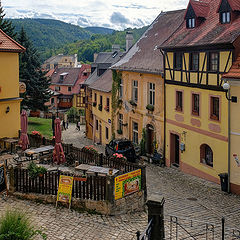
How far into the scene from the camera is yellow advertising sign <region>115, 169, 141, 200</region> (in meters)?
13.2

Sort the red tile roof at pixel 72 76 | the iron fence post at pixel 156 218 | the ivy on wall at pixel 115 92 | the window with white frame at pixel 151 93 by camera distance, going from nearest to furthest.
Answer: the iron fence post at pixel 156 218 < the window with white frame at pixel 151 93 < the ivy on wall at pixel 115 92 < the red tile roof at pixel 72 76

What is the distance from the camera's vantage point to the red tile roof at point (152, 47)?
27.1 metres

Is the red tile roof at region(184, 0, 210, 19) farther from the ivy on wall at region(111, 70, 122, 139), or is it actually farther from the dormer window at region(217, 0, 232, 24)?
the ivy on wall at region(111, 70, 122, 139)

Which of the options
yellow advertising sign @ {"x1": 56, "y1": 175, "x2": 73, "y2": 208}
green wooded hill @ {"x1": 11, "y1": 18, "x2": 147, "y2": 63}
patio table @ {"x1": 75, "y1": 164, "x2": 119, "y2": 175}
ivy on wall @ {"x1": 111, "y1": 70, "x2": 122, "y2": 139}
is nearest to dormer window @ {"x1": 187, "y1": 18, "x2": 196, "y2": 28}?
ivy on wall @ {"x1": 111, "y1": 70, "x2": 122, "y2": 139}

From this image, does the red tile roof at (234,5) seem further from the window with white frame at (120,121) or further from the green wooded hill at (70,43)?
the green wooded hill at (70,43)

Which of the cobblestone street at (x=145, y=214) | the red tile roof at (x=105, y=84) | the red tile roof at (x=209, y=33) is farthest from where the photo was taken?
the red tile roof at (x=105, y=84)

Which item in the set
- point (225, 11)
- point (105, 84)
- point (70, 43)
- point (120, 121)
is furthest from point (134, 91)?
point (70, 43)

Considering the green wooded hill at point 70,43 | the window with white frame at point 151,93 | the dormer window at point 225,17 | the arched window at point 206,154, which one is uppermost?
the green wooded hill at point 70,43

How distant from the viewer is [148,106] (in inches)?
1053

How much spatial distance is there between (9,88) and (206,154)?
12.6 meters

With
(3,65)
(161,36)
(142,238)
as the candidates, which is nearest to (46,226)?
(142,238)

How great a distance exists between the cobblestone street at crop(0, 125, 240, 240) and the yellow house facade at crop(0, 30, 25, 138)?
910 centimetres

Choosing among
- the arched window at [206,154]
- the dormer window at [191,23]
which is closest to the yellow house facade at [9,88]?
the dormer window at [191,23]

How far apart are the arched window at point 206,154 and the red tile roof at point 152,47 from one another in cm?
656
